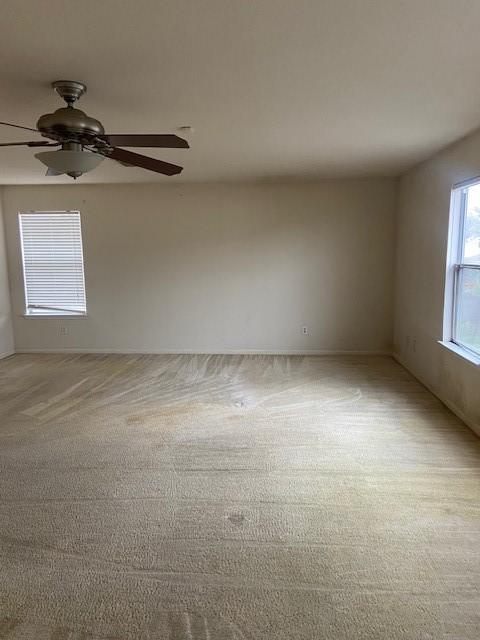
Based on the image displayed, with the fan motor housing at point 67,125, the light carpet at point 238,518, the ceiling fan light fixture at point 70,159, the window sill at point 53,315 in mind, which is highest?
the fan motor housing at point 67,125

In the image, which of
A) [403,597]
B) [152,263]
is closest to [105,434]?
[403,597]

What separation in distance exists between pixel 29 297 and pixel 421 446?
18.4 ft

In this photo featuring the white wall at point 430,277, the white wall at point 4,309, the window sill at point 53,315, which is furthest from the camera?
the window sill at point 53,315

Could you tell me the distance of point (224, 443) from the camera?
3.24 metres

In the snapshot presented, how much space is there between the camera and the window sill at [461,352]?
3.49 meters

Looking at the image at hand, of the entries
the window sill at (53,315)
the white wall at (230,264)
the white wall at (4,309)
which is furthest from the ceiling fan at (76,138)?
the white wall at (4,309)

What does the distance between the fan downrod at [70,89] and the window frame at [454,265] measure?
3146mm

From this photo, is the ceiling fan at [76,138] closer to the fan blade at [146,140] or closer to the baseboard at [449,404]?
the fan blade at [146,140]

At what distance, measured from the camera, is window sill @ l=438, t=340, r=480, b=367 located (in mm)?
3487

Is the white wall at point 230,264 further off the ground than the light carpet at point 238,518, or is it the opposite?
the white wall at point 230,264

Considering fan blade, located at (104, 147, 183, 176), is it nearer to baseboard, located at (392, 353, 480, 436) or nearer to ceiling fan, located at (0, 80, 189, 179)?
ceiling fan, located at (0, 80, 189, 179)

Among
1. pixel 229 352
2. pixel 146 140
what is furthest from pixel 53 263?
pixel 146 140

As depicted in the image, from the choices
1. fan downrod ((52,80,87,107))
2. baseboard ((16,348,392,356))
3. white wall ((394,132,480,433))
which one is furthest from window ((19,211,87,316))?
white wall ((394,132,480,433))

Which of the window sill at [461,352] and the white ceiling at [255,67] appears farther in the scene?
the window sill at [461,352]
